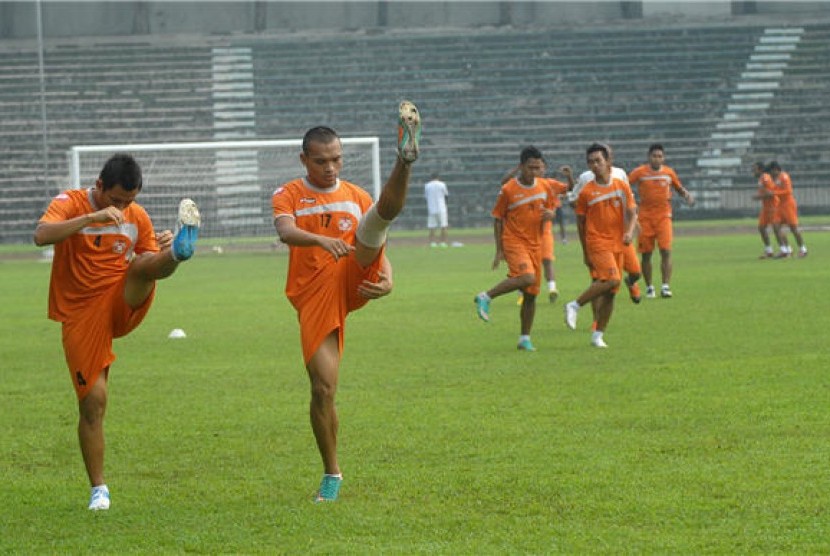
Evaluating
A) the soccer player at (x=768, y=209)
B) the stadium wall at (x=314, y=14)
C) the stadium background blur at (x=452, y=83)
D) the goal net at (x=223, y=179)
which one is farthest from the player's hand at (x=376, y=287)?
the stadium wall at (x=314, y=14)

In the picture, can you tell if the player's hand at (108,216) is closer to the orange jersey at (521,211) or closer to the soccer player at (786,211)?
the orange jersey at (521,211)

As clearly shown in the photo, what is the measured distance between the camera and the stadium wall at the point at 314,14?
5475 cm

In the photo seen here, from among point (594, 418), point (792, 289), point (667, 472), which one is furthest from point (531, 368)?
point (792, 289)

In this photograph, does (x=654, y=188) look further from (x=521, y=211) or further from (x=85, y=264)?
(x=85, y=264)

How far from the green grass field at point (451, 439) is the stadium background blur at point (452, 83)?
29.5 metres

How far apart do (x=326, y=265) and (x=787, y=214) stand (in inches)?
982

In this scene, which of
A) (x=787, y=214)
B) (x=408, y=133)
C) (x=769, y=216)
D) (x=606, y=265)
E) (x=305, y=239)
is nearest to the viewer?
(x=408, y=133)

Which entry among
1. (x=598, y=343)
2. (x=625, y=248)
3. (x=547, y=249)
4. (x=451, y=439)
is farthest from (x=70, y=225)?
(x=547, y=249)

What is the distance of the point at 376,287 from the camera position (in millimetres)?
8289

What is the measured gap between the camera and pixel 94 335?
8305mm

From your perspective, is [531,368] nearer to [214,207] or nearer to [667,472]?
[667,472]

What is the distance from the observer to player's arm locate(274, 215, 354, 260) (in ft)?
25.1

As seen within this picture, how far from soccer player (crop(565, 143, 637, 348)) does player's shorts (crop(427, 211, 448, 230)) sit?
25182 millimetres

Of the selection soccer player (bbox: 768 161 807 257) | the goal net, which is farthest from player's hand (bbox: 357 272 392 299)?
the goal net
